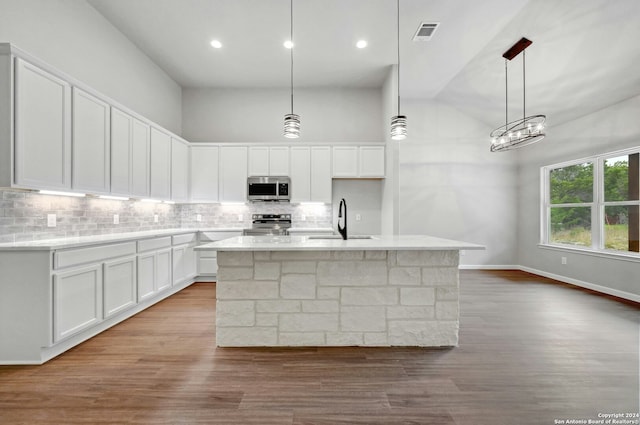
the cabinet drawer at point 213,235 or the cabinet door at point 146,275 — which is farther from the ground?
the cabinet drawer at point 213,235

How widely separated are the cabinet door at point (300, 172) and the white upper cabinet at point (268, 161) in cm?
12

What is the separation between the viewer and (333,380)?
6.89 feet

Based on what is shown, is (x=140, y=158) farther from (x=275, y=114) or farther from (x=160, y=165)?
(x=275, y=114)

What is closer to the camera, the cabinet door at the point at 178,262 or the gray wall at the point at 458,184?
the cabinet door at the point at 178,262

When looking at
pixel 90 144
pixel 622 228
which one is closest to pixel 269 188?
pixel 90 144

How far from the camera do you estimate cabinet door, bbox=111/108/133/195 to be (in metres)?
3.33

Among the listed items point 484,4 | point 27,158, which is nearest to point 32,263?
point 27,158

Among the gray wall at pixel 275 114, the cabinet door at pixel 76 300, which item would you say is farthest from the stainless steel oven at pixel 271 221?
the cabinet door at pixel 76 300

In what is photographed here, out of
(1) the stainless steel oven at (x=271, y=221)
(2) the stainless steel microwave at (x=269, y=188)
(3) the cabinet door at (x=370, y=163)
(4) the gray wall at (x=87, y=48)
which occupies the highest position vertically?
(4) the gray wall at (x=87, y=48)

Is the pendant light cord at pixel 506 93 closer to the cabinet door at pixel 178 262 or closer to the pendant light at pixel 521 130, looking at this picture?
the pendant light at pixel 521 130

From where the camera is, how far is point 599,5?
296 centimetres

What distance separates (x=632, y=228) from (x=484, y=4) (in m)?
3.64

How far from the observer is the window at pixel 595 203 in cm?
412

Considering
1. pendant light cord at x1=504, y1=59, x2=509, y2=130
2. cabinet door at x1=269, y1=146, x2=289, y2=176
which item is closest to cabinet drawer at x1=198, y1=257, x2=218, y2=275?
cabinet door at x1=269, y1=146, x2=289, y2=176
